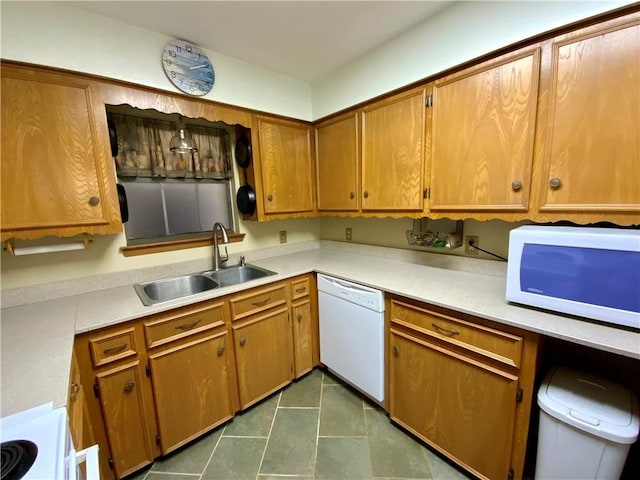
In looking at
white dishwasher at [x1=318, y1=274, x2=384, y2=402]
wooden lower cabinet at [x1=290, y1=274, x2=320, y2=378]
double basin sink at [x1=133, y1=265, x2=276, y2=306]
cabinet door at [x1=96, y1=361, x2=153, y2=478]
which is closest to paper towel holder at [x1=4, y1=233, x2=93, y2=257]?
double basin sink at [x1=133, y1=265, x2=276, y2=306]

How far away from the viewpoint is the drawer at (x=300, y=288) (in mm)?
1944

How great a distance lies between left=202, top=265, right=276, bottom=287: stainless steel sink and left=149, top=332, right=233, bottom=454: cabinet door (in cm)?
55

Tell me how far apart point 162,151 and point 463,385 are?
2.34 metres

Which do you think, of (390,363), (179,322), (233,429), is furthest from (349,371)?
(179,322)

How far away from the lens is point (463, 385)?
1.29m

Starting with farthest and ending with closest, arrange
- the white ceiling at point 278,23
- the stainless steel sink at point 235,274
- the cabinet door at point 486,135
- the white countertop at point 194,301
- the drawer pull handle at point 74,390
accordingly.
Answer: the stainless steel sink at point 235,274 → the white ceiling at point 278,23 → the cabinet door at point 486,135 → the drawer pull handle at point 74,390 → the white countertop at point 194,301

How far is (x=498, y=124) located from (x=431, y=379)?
1350 millimetres

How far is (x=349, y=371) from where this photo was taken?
1.86 metres

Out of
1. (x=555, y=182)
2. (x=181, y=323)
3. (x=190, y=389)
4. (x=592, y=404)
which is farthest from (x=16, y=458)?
(x=555, y=182)

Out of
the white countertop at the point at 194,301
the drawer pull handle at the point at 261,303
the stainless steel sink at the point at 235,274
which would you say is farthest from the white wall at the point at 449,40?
the drawer pull handle at the point at 261,303

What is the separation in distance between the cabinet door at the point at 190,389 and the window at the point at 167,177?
82cm

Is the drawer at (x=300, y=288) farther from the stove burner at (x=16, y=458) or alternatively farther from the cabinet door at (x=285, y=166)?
the stove burner at (x=16, y=458)

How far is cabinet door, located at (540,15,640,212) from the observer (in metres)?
0.99

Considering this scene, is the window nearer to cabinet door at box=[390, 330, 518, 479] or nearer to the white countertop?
the white countertop
